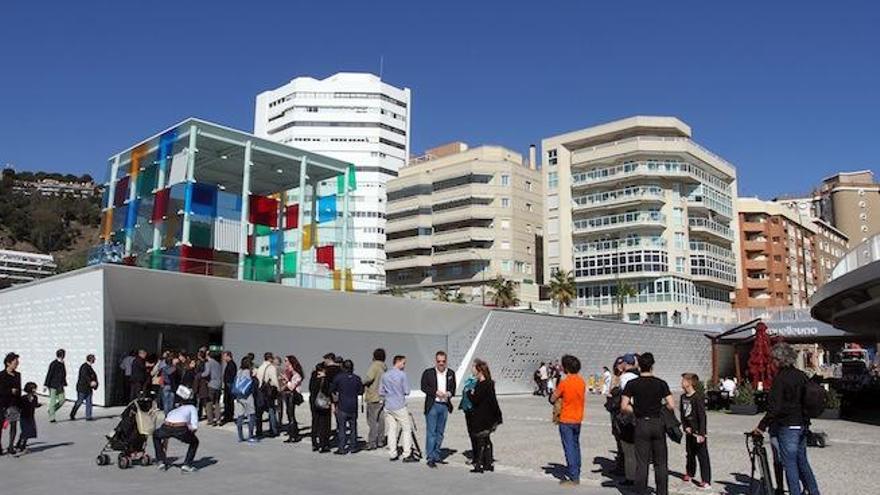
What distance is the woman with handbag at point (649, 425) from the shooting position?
8078mm

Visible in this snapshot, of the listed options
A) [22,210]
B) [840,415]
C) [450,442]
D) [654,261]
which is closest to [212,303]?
[450,442]

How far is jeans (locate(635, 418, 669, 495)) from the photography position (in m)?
8.07

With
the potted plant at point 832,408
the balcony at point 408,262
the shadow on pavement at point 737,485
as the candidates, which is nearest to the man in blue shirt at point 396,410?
the shadow on pavement at point 737,485

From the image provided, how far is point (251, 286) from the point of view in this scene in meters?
25.3

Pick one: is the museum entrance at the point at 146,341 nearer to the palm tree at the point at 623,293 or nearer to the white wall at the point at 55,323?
the white wall at the point at 55,323

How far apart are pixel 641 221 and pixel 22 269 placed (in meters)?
54.3

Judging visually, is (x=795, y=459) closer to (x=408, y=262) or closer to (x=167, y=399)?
(x=167, y=399)

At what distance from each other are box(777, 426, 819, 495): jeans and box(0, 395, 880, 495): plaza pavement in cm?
176

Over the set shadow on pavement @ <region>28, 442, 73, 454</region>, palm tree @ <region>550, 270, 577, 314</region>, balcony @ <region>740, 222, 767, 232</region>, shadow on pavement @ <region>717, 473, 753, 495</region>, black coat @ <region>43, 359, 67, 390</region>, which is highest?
balcony @ <region>740, 222, 767, 232</region>

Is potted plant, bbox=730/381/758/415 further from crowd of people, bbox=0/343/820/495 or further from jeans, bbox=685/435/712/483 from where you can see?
jeans, bbox=685/435/712/483

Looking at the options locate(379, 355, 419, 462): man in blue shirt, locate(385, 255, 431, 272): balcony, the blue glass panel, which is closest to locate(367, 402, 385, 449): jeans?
locate(379, 355, 419, 462): man in blue shirt

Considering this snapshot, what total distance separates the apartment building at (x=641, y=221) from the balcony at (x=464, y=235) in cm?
649

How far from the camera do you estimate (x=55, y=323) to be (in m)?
23.6

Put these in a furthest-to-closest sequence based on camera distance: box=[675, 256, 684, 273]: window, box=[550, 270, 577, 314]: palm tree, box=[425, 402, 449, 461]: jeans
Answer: box=[675, 256, 684, 273]: window → box=[550, 270, 577, 314]: palm tree → box=[425, 402, 449, 461]: jeans
